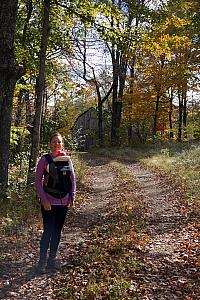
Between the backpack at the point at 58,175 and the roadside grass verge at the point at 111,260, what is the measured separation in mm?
1267

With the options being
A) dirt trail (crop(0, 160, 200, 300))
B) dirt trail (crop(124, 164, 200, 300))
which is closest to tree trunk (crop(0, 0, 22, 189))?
dirt trail (crop(0, 160, 200, 300))

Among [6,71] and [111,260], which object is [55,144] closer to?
[111,260]

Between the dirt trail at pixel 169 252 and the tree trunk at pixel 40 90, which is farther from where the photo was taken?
the tree trunk at pixel 40 90

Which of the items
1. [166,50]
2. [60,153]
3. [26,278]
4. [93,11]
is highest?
[93,11]

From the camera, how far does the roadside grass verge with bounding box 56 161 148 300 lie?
4930 millimetres

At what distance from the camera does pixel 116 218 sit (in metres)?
8.96

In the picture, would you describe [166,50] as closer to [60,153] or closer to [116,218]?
[116,218]

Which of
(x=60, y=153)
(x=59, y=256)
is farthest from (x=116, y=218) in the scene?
(x=60, y=153)

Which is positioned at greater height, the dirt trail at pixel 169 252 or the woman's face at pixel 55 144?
the woman's face at pixel 55 144

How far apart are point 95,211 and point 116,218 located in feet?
5.13

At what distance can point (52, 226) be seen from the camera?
19.3 ft

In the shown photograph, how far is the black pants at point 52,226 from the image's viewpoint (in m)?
5.83

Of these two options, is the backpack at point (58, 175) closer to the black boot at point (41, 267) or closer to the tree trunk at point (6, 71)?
the black boot at point (41, 267)

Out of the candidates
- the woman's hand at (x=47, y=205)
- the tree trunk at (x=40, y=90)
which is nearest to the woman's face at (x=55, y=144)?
the woman's hand at (x=47, y=205)
